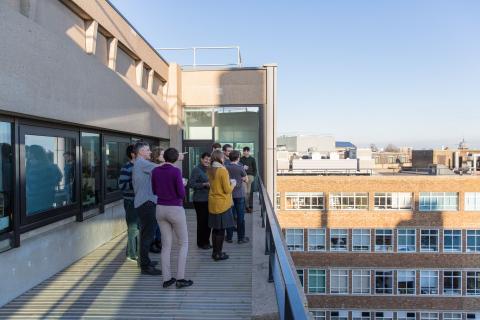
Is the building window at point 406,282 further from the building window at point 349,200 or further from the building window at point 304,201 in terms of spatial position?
the building window at point 304,201

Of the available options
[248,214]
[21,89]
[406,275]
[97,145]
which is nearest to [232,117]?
[248,214]

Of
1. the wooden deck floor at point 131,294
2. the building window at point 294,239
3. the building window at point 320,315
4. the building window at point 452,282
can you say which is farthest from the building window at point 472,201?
the wooden deck floor at point 131,294

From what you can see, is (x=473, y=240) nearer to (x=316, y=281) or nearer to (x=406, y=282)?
(x=406, y=282)

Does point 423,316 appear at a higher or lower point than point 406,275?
lower

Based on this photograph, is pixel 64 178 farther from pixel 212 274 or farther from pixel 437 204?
pixel 437 204

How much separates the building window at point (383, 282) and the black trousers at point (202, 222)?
3121cm

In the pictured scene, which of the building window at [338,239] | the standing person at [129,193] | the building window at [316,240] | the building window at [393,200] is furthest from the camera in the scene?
the building window at [393,200]

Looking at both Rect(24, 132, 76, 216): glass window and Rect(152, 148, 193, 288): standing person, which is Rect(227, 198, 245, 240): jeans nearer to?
Rect(152, 148, 193, 288): standing person

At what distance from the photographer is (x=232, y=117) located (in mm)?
12531

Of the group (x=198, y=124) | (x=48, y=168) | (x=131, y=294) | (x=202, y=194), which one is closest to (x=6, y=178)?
(x=48, y=168)

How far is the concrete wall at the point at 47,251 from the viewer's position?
174 inches

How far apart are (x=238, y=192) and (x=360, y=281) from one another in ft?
101

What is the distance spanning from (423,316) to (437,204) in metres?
9.99

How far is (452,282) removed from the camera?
112ft
